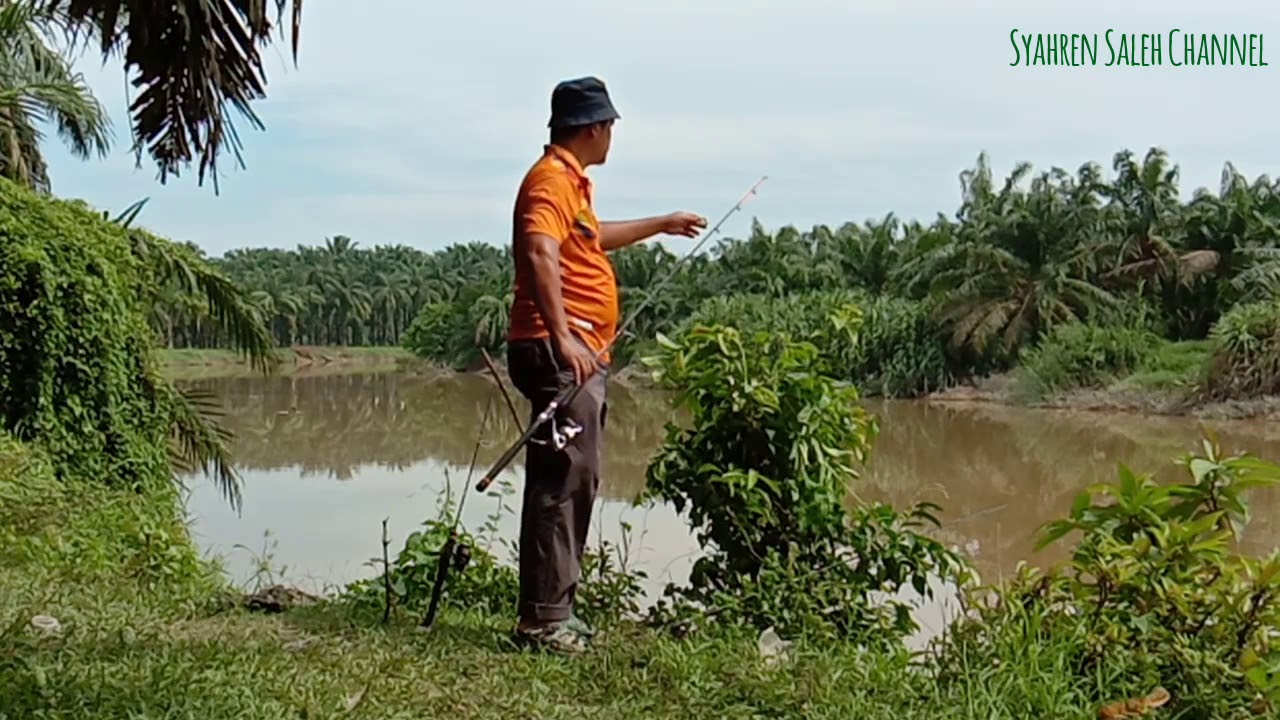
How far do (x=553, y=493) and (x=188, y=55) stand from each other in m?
1.27

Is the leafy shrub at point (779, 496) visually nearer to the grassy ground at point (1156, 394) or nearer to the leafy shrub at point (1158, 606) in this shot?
the leafy shrub at point (1158, 606)

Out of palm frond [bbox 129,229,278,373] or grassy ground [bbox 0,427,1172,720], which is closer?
grassy ground [bbox 0,427,1172,720]

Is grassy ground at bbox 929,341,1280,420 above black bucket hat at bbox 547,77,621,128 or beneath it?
beneath

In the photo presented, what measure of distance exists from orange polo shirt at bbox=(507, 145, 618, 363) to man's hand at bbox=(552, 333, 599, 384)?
0.09 m

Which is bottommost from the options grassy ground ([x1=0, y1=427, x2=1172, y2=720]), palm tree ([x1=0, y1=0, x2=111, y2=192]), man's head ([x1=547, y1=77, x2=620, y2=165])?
grassy ground ([x1=0, y1=427, x2=1172, y2=720])

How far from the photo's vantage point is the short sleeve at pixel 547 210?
8.66 ft

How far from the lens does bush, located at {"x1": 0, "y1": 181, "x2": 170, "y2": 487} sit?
5.33 metres

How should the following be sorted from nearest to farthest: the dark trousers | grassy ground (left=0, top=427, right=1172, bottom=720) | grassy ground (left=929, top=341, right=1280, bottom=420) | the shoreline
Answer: grassy ground (left=0, top=427, right=1172, bottom=720) < the dark trousers < the shoreline < grassy ground (left=929, top=341, right=1280, bottom=420)

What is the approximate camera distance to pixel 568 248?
2.76 meters

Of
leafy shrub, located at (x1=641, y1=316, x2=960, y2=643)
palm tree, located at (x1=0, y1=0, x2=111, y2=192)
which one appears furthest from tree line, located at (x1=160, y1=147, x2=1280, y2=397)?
leafy shrub, located at (x1=641, y1=316, x2=960, y2=643)

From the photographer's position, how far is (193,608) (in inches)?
125

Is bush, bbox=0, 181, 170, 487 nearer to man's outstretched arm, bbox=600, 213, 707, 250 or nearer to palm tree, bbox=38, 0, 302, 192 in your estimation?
palm tree, bbox=38, 0, 302, 192

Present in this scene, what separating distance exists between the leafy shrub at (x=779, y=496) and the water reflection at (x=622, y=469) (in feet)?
1.08

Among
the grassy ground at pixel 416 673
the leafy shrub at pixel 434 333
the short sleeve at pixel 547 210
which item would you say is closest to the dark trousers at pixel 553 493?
the grassy ground at pixel 416 673
